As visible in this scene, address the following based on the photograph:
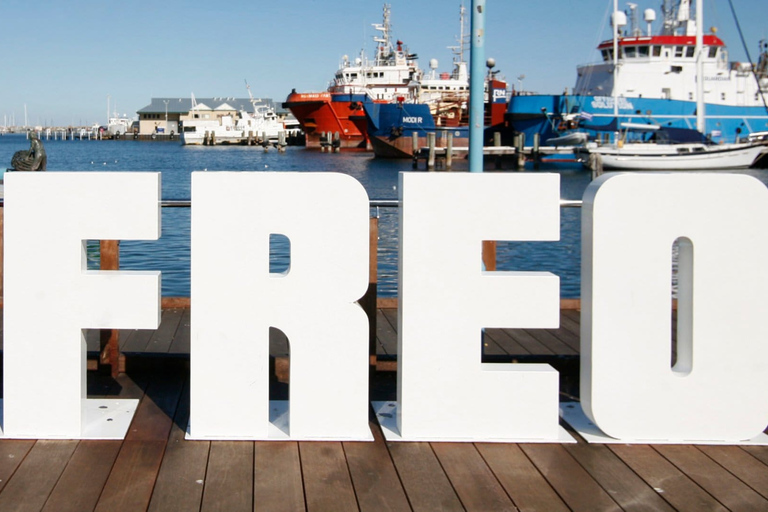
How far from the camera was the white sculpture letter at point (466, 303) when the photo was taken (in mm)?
3055

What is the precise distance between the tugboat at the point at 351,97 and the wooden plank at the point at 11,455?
172ft

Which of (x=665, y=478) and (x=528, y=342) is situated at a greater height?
(x=528, y=342)

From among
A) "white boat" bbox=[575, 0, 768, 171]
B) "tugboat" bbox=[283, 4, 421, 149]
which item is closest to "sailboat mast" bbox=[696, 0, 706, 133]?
"white boat" bbox=[575, 0, 768, 171]

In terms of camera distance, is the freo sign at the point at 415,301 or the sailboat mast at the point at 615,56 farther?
the sailboat mast at the point at 615,56

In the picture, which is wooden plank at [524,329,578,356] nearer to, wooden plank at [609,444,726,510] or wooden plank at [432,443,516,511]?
wooden plank at [609,444,726,510]

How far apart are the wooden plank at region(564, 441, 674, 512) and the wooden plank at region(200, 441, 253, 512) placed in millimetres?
1077

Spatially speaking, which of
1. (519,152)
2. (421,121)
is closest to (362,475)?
(519,152)

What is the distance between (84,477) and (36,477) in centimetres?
14

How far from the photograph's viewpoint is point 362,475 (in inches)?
108

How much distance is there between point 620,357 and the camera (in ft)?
10.1

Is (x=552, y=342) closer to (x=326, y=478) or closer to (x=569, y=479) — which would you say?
(x=569, y=479)

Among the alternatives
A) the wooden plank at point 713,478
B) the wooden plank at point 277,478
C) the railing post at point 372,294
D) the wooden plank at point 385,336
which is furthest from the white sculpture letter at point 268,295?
the wooden plank at point 385,336

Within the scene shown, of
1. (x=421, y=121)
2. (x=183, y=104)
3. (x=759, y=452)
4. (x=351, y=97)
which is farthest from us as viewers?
(x=183, y=104)

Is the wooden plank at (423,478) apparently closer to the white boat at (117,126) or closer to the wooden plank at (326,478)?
the wooden plank at (326,478)
